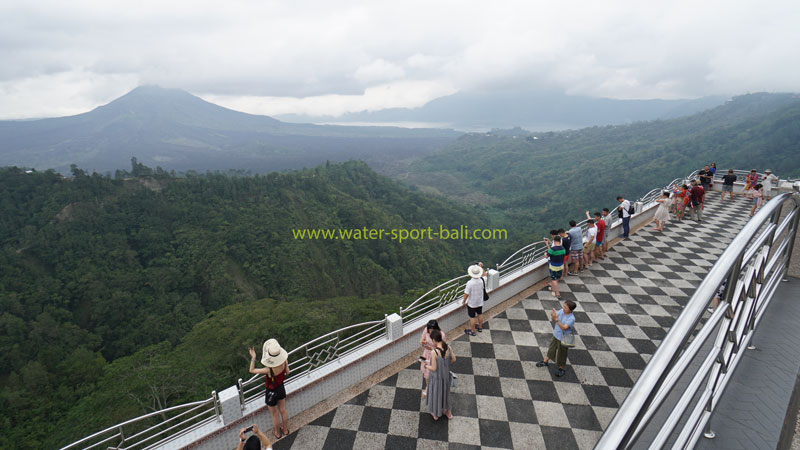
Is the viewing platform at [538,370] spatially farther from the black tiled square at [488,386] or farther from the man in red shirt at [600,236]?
the man in red shirt at [600,236]

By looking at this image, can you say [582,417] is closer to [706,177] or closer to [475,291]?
[475,291]

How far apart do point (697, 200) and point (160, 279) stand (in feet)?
154

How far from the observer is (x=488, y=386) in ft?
17.4

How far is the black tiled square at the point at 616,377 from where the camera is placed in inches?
206

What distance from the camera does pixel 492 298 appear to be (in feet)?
23.6

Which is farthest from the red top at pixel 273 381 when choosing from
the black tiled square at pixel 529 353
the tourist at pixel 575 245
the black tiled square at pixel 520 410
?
the tourist at pixel 575 245

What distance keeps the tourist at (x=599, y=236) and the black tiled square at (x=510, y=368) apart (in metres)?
4.52

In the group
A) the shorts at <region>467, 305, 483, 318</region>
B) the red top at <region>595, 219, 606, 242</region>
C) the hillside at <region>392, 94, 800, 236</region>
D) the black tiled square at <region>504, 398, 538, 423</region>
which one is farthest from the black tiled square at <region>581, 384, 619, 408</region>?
the hillside at <region>392, 94, 800, 236</region>

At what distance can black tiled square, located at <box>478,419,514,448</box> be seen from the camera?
175 inches

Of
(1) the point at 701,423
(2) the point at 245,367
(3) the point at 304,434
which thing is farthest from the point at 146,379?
(1) the point at 701,423

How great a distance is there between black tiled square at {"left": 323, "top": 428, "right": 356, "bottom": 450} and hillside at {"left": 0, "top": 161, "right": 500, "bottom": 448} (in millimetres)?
18281

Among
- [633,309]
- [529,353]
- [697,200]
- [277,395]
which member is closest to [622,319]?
[633,309]

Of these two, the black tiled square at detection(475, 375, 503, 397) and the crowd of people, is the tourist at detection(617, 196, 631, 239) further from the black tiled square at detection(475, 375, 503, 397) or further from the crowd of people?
the black tiled square at detection(475, 375, 503, 397)

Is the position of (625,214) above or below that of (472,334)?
above
